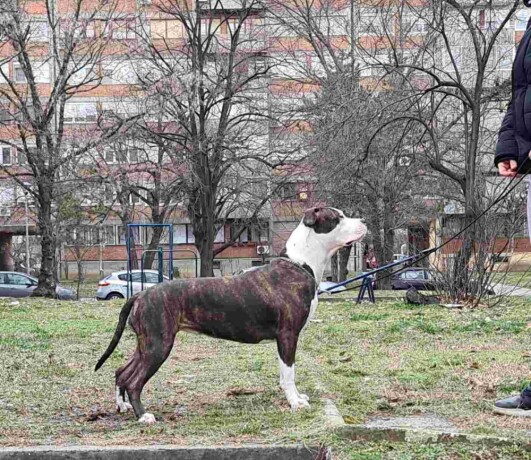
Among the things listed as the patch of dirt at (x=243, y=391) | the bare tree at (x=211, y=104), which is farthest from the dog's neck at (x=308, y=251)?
the bare tree at (x=211, y=104)

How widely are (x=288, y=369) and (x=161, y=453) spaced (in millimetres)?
1482

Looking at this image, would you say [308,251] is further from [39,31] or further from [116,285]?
[116,285]

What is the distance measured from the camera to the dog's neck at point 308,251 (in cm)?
578

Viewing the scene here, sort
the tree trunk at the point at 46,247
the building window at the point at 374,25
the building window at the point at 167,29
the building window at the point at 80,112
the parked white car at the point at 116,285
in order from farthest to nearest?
the building window at the point at 80,112
the building window at the point at 167,29
the parked white car at the point at 116,285
the tree trunk at the point at 46,247
the building window at the point at 374,25

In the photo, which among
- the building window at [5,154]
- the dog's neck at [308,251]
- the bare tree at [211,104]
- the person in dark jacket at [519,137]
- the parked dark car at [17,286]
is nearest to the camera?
the person in dark jacket at [519,137]

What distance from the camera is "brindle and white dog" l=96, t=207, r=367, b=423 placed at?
17.6 feet

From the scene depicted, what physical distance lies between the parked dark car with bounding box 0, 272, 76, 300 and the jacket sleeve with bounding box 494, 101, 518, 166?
98.1 ft

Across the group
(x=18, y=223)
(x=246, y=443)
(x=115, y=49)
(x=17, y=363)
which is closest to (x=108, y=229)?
(x=18, y=223)

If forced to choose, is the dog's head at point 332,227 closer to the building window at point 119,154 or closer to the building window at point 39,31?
the building window at point 39,31

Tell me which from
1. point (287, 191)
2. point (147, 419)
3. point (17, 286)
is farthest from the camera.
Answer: point (17, 286)

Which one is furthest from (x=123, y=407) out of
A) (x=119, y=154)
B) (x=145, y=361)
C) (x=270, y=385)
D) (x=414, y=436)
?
(x=119, y=154)

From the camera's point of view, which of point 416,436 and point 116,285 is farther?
point 116,285

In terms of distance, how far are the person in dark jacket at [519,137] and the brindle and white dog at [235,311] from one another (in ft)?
4.25

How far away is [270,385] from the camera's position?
6500mm
